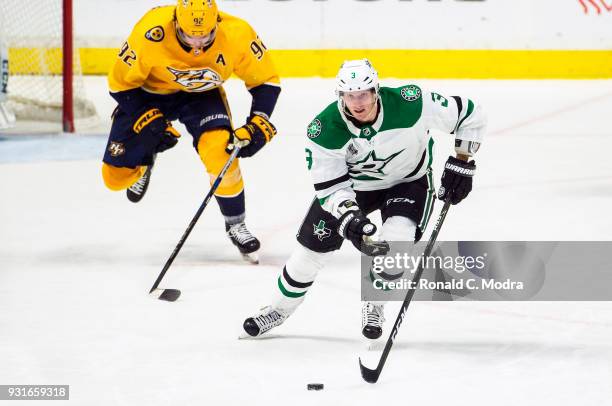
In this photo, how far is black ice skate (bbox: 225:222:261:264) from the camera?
4410 mm

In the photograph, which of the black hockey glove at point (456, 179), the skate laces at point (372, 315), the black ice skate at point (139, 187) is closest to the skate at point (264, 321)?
the skate laces at point (372, 315)

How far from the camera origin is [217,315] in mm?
3727

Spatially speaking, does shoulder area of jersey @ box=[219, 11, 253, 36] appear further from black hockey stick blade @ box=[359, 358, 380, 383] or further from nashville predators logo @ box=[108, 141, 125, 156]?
Answer: black hockey stick blade @ box=[359, 358, 380, 383]

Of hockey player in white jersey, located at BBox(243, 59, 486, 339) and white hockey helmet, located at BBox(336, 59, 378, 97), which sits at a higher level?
white hockey helmet, located at BBox(336, 59, 378, 97)

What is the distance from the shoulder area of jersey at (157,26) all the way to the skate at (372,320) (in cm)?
156

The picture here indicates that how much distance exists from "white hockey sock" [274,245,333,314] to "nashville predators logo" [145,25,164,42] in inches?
53.8

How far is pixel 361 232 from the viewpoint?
3072 millimetres

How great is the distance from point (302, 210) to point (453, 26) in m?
4.49

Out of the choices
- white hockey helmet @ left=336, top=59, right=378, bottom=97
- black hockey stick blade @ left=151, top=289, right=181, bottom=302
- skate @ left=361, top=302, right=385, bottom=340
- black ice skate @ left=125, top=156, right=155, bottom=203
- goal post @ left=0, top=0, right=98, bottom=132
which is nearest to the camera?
white hockey helmet @ left=336, top=59, right=378, bottom=97

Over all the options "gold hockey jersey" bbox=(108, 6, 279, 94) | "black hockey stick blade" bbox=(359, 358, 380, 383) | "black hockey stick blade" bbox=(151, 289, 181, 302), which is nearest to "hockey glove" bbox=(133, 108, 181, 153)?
"gold hockey jersey" bbox=(108, 6, 279, 94)

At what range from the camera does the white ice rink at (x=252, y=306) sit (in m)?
3.00

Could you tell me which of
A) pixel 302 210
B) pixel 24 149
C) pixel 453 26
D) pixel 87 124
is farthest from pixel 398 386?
pixel 453 26

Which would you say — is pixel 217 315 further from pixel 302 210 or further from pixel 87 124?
pixel 87 124

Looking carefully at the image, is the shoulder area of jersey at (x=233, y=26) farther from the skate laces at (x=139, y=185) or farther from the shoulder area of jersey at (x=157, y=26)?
the skate laces at (x=139, y=185)
